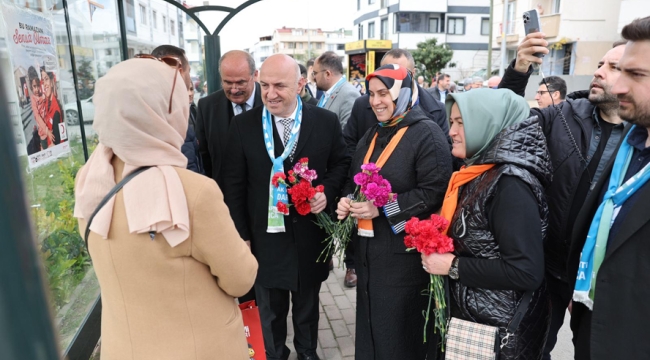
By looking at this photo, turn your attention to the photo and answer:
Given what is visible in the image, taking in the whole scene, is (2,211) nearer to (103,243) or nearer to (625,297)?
(103,243)

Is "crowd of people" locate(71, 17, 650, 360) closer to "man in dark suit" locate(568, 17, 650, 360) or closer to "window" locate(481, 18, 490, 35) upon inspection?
"man in dark suit" locate(568, 17, 650, 360)

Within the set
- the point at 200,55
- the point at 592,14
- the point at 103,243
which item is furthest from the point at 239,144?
the point at 592,14

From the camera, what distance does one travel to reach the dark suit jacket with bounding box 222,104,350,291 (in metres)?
3.04

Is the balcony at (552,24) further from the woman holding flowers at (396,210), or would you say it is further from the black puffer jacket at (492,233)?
the black puffer jacket at (492,233)

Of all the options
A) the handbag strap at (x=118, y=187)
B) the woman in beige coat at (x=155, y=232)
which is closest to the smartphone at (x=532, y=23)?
the woman in beige coat at (x=155, y=232)

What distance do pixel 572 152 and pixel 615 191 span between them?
94cm

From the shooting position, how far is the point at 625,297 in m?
1.60

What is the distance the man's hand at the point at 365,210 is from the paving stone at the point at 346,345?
1.48 meters

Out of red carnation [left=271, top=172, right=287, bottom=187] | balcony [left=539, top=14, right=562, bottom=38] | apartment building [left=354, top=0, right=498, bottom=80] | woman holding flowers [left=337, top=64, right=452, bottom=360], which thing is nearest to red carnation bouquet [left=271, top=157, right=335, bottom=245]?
red carnation [left=271, top=172, right=287, bottom=187]

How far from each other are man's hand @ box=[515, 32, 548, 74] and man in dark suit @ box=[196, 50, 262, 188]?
2.20 metres

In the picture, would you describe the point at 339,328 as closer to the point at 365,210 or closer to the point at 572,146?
the point at 365,210

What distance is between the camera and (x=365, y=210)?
8.45ft

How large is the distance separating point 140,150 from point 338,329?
116 inches

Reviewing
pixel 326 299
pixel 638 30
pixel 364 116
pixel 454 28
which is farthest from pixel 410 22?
pixel 638 30
